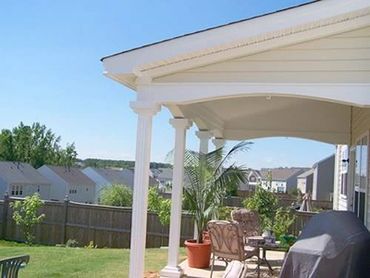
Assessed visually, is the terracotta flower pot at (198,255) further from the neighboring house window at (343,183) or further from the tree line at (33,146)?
the tree line at (33,146)

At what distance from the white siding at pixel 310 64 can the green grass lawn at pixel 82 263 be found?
13.9ft

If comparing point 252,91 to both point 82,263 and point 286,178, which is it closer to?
point 82,263

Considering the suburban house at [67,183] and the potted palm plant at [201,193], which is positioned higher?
the potted palm plant at [201,193]

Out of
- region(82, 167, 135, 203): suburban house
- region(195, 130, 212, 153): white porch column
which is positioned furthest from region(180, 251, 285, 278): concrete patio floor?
region(82, 167, 135, 203): suburban house

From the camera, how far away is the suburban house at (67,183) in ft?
143

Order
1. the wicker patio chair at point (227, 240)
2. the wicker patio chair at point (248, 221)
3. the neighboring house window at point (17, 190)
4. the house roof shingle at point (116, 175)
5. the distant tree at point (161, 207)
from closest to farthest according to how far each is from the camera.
→ the wicker patio chair at point (227, 240)
the wicker patio chair at point (248, 221)
the distant tree at point (161, 207)
the neighboring house window at point (17, 190)
the house roof shingle at point (116, 175)

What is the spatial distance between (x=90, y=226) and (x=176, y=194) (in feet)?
38.0

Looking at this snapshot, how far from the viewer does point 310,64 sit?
16.2ft

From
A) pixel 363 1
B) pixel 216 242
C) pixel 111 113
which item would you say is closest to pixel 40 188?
pixel 111 113

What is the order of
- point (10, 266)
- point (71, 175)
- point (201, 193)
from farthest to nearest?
point (71, 175)
point (201, 193)
point (10, 266)

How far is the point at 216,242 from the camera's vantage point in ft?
21.5

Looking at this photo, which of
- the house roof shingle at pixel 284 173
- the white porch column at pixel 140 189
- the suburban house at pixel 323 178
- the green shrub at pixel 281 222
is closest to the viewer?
the white porch column at pixel 140 189

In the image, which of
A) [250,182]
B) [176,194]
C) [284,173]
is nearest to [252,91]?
[176,194]

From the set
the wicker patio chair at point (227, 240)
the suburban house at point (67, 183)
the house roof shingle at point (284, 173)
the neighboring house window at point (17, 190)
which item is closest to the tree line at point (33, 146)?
the suburban house at point (67, 183)
